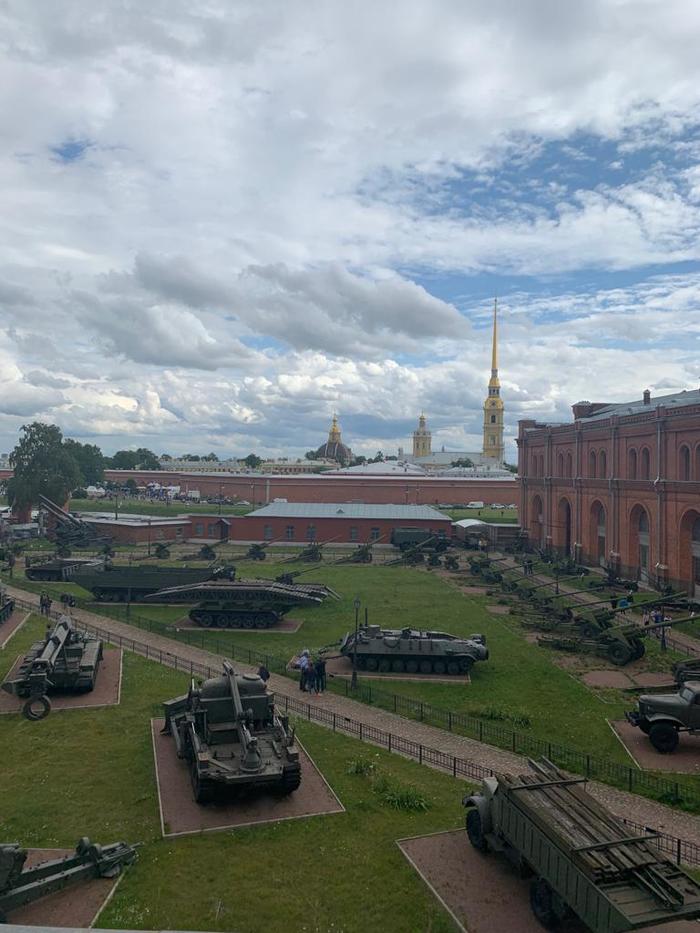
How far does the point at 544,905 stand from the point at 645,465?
109ft

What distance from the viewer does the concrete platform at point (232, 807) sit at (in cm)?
1202

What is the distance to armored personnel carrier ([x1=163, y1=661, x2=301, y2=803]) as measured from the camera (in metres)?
12.4

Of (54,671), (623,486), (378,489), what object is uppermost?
(623,486)

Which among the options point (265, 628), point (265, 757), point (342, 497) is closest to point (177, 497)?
point (342, 497)

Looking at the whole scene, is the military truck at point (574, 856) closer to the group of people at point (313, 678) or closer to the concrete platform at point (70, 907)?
the concrete platform at point (70, 907)

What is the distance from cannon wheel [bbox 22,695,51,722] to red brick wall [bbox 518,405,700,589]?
2960cm

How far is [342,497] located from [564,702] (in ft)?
175

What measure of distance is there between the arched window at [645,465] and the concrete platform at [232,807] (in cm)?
3047

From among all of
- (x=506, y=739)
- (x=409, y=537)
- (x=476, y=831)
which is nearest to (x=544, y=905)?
(x=476, y=831)

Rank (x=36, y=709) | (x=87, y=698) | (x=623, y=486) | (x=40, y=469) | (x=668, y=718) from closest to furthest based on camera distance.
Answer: (x=668, y=718) → (x=36, y=709) → (x=87, y=698) → (x=623, y=486) → (x=40, y=469)

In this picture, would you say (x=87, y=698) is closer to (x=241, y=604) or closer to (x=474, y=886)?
(x=241, y=604)

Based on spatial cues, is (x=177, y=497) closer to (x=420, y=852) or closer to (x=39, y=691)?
(x=39, y=691)

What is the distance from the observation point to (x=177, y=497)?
96.1 m

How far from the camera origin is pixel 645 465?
38.9 metres
